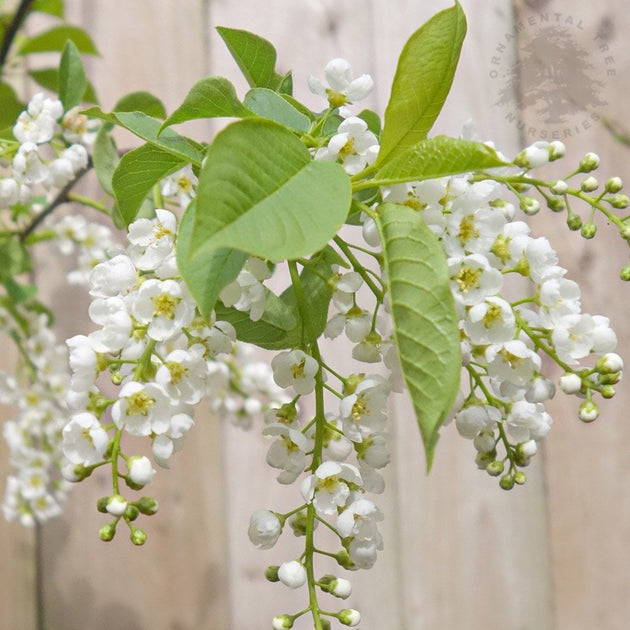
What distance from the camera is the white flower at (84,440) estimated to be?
1.32ft

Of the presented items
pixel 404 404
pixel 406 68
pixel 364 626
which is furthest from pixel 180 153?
pixel 364 626

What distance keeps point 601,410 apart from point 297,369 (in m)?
0.70

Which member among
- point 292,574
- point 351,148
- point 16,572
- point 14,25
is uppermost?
point 14,25

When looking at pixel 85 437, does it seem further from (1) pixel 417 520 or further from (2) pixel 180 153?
(1) pixel 417 520

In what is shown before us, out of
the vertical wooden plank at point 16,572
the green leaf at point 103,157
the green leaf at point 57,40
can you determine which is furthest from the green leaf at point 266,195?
the vertical wooden plank at point 16,572

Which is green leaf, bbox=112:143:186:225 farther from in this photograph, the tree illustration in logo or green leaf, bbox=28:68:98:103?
the tree illustration in logo

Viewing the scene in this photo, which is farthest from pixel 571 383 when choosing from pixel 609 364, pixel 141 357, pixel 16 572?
pixel 16 572

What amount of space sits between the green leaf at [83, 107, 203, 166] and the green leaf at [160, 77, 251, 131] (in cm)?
2

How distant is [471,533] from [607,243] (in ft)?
1.37

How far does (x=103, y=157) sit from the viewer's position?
23.0 inches

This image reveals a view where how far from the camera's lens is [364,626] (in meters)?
1.01

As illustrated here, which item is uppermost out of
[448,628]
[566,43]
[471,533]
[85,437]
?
[566,43]

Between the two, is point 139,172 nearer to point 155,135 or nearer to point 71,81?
point 155,135
